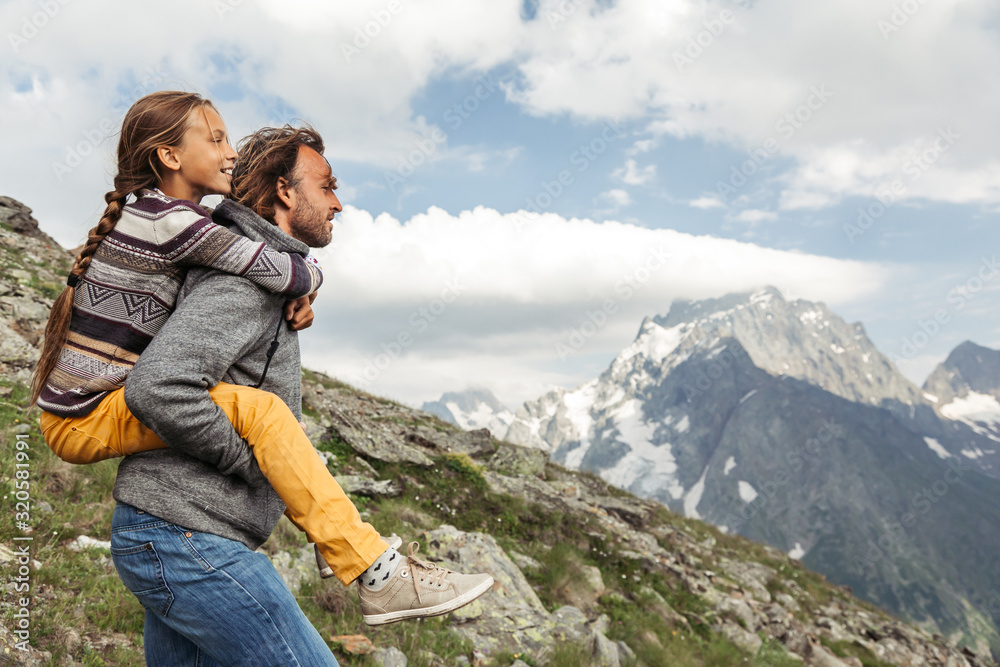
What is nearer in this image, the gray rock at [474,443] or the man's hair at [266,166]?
the man's hair at [266,166]

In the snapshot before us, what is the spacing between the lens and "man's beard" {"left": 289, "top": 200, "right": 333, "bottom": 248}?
7.61ft

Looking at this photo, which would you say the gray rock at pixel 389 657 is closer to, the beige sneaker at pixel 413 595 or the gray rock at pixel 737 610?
the beige sneaker at pixel 413 595

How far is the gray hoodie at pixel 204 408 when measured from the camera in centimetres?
163

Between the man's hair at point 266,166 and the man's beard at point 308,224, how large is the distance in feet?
0.31

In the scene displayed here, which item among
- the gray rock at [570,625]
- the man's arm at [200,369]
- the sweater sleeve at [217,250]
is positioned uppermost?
the sweater sleeve at [217,250]

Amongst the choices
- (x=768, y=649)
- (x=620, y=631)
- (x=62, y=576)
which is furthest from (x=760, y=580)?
(x=62, y=576)

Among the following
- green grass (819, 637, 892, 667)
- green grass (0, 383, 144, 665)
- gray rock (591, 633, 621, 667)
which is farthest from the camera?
green grass (819, 637, 892, 667)

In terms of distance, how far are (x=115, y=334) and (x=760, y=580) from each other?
659 inches

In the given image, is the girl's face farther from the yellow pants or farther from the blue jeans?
the blue jeans

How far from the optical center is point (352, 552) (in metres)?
1.91

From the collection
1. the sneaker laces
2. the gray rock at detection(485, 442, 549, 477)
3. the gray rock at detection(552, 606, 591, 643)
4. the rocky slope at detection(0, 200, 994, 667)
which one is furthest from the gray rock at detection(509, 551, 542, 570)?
the sneaker laces

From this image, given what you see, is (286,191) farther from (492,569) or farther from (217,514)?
(492,569)

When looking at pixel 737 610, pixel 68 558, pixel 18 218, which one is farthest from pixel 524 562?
pixel 18 218

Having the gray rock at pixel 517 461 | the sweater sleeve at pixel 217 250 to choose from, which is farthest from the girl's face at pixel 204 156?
the gray rock at pixel 517 461
